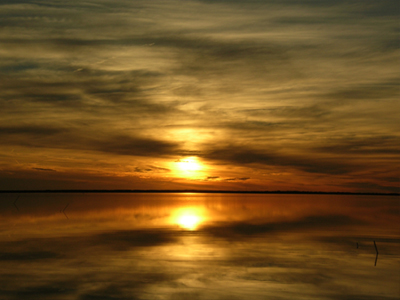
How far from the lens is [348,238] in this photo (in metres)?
31.3

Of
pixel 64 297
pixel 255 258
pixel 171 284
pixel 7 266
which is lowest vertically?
pixel 64 297

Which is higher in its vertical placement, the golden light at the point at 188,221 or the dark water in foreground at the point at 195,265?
the golden light at the point at 188,221

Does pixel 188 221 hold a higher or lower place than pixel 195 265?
higher

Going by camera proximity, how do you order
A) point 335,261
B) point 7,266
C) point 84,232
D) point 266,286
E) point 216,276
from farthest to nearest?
point 84,232 < point 335,261 < point 7,266 < point 216,276 < point 266,286

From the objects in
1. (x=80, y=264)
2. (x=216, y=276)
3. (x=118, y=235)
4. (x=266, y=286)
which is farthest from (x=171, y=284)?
(x=118, y=235)

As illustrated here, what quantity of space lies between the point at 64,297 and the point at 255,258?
36.2 ft

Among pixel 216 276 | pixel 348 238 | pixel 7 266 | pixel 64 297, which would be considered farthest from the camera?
pixel 348 238

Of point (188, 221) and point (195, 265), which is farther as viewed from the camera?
point (188, 221)

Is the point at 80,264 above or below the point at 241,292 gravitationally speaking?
above

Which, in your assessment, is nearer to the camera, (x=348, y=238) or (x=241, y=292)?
(x=241, y=292)

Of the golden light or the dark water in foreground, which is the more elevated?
the golden light

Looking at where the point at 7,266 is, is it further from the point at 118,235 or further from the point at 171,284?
the point at 118,235

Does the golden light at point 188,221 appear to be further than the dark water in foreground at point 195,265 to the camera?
Yes

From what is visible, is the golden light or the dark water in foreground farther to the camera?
the golden light
